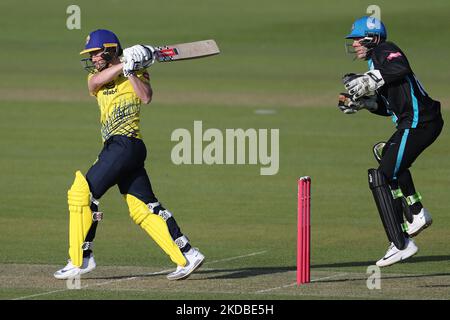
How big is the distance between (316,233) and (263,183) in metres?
4.34

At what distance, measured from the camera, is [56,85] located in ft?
113

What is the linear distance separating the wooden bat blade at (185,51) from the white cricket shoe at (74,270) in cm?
193

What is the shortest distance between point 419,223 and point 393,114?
3.54 feet

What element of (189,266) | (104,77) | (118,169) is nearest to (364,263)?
(189,266)

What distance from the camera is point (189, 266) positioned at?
11375mm

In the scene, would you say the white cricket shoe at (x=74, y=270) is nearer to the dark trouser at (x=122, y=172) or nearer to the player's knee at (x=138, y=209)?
the dark trouser at (x=122, y=172)

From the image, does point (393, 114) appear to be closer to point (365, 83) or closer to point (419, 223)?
point (365, 83)

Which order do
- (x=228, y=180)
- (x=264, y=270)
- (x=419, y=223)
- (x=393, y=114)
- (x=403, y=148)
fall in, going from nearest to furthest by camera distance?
(x=403, y=148) < (x=393, y=114) < (x=419, y=223) < (x=264, y=270) < (x=228, y=180)

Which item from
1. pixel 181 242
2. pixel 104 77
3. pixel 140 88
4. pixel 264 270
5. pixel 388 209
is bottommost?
pixel 264 270

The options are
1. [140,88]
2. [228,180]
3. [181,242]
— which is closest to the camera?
[140,88]

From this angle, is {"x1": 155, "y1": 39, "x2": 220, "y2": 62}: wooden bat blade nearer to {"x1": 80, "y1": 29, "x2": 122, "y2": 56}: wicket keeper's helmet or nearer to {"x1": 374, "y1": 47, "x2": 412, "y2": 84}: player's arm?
{"x1": 80, "y1": 29, "x2": 122, "y2": 56}: wicket keeper's helmet

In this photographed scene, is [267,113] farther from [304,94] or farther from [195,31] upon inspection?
[195,31]

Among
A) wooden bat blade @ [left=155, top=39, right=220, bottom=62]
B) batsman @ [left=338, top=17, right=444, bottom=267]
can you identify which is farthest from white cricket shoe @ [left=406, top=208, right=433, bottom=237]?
wooden bat blade @ [left=155, top=39, right=220, bottom=62]

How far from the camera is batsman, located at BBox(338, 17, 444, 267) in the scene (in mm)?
11422
